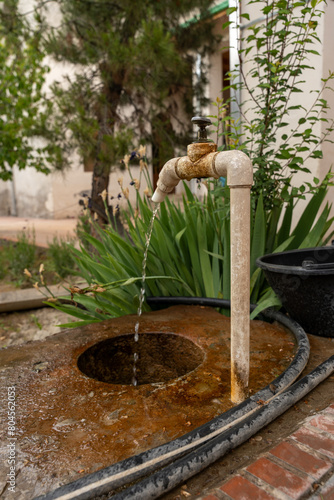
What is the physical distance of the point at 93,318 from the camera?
225cm

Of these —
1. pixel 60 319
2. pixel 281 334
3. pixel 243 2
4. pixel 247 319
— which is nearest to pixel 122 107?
pixel 243 2

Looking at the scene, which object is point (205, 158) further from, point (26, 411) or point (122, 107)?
point (122, 107)

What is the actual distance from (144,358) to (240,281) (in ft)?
2.69

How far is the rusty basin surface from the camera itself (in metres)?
0.95

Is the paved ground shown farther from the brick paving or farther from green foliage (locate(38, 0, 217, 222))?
green foliage (locate(38, 0, 217, 222))

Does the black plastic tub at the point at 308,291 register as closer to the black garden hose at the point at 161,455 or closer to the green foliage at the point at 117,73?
the black garden hose at the point at 161,455

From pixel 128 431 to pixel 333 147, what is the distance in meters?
2.61

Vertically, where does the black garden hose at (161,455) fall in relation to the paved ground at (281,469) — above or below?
above

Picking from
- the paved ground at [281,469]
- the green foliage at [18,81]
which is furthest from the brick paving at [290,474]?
the green foliage at [18,81]

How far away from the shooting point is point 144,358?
1768 mm

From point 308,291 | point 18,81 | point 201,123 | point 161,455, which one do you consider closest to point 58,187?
point 18,81

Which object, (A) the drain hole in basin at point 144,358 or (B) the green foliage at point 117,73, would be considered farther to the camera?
(B) the green foliage at point 117,73

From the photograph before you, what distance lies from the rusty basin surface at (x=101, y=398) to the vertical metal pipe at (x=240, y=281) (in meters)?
0.11

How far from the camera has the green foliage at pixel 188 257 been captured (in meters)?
2.05
